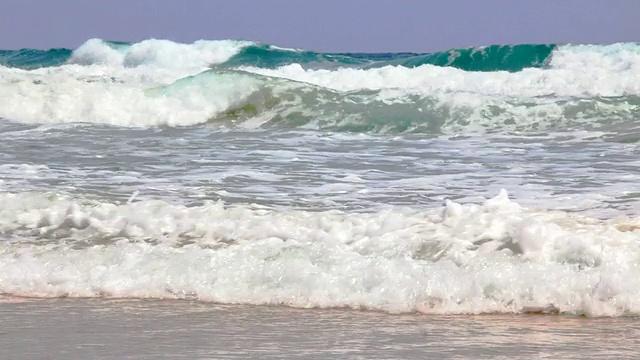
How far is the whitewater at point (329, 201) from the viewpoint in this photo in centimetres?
423

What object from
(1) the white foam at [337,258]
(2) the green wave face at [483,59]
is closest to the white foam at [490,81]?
(2) the green wave face at [483,59]

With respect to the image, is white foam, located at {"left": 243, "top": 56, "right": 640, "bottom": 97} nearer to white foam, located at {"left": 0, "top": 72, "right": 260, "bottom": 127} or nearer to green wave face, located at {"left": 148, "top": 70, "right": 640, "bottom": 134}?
green wave face, located at {"left": 148, "top": 70, "right": 640, "bottom": 134}

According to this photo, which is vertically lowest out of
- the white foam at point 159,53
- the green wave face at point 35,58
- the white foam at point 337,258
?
the green wave face at point 35,58

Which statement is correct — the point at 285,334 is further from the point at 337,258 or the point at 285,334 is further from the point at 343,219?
the point at 343,219

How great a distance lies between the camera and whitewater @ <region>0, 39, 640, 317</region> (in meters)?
4.23

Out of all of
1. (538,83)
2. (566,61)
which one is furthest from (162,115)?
(566,61)

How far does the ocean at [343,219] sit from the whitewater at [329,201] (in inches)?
0.5

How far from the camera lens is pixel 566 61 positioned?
80.0 feet

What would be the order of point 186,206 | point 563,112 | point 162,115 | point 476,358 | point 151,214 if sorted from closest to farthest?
point 476,358
point 151,214
point 186,206
point 563,112
point 162,115

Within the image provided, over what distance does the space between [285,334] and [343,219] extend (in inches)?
60.4

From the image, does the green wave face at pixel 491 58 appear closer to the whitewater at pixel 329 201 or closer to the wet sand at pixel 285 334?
the whitewater at pixel 329 201

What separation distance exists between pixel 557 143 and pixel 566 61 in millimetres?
15529

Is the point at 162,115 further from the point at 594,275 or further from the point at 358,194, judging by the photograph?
the point at 594,275

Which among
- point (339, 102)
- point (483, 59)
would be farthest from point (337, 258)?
point (483, 59)
